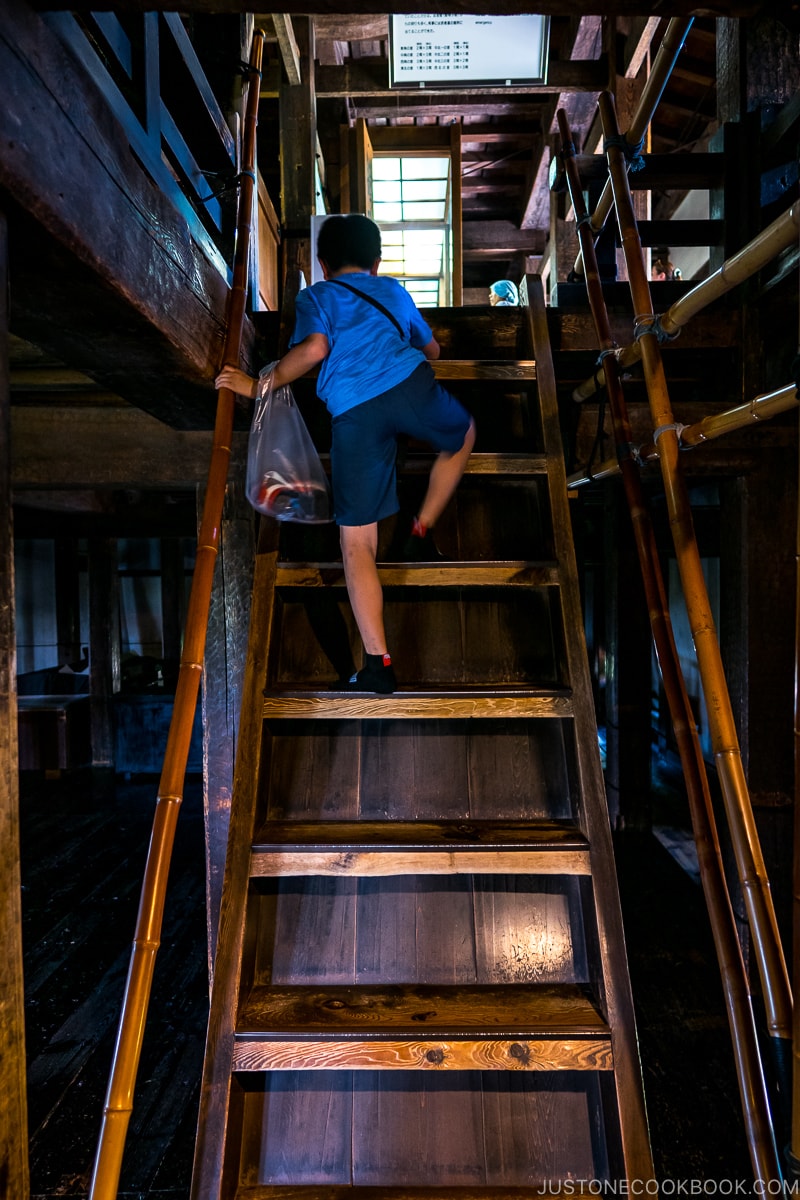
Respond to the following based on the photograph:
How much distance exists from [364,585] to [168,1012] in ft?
11.2

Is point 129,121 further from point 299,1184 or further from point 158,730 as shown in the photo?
point 158,730

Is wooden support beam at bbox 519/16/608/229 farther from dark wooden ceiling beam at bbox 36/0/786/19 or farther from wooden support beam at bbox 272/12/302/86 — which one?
dark wooden ceiling beam at bbox 36/0/786/19

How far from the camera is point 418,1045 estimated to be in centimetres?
159

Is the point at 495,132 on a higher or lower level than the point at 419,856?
higher

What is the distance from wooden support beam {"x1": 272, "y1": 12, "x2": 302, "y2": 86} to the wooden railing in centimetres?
138

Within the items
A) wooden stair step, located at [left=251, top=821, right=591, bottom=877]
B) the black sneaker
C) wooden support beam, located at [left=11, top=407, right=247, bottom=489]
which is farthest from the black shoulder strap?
wooden stair step, located at [left=251, top=821, right=591, bottom=877]

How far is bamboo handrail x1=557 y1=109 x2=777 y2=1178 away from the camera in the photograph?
Result: 1.42m

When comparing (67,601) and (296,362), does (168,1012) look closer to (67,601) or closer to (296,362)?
(296,362)

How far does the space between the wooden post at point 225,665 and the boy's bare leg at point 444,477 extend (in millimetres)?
1125

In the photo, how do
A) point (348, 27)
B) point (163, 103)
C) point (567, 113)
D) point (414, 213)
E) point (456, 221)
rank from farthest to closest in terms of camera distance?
point (414, 213) < point (456, 221) < point (567, 113) < point (348, 27) < point (163, 103)

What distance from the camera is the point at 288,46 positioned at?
3.99 metres

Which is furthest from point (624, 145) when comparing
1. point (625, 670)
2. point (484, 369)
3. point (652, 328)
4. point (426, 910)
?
point (625, 670)

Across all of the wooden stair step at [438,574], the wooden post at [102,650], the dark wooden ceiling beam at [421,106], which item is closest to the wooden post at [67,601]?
the wooden post at [102,650]

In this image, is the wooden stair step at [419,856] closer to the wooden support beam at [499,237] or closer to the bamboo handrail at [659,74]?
the bamboo handrail at [659,74]
